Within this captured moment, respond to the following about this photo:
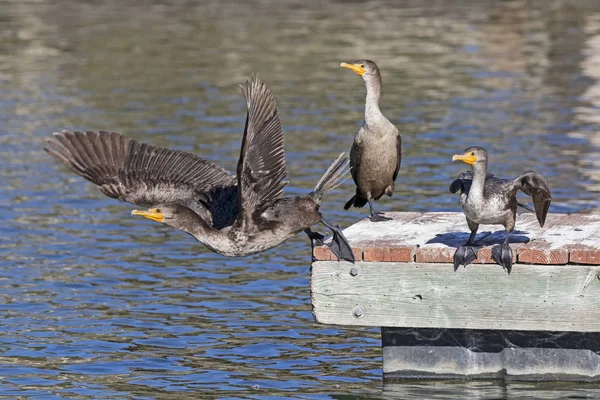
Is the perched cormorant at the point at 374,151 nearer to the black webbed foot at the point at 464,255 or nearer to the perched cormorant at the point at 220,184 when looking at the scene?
the perched cormorant at the point at 220,184

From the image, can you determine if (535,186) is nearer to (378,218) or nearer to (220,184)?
(378,218)

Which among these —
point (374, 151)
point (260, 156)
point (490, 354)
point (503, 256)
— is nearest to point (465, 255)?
point (503, 256)

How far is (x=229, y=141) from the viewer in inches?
788

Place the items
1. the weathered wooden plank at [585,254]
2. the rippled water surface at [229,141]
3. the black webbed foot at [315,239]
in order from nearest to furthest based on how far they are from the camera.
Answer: the weathered wooden plank at [585,254], the black webbed foot at [315,239], the rippled water surface at [229,141]

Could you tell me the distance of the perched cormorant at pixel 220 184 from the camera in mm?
9875

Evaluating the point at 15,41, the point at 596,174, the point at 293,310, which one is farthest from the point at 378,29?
the point at 293,310

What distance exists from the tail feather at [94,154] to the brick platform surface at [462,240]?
1.96 m

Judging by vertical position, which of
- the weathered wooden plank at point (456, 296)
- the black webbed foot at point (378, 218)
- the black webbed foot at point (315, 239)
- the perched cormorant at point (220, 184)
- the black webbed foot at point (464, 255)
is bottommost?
the weathered wooden plank at point (456, 296)

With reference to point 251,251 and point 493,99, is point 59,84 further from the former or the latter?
point 251,251

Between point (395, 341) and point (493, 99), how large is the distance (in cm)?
1406

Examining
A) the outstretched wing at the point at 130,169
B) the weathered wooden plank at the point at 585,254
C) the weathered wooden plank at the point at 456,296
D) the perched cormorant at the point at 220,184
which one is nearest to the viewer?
the weathered wooden plank at the point at 585,254

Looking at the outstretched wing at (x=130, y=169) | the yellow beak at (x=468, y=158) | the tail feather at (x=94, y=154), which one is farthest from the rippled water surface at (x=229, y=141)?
the yellow beak at (x=468, y=158)

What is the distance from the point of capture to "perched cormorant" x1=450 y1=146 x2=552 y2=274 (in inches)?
360

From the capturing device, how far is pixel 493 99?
23703 millimetres
